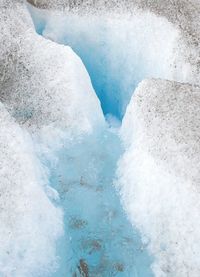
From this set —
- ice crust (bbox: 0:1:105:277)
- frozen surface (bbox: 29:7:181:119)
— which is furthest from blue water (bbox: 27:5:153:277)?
frozen surface (bbox: 29:7:181:119)

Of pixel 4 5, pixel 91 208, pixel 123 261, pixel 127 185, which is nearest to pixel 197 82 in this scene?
pixel 127 185

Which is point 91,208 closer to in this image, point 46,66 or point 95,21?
point 46,66

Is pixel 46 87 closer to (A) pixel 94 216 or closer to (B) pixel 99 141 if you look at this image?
(B) pixel 99 141

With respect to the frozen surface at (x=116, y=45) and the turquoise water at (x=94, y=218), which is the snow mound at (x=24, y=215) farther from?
the frozen surface at (x=116, y=45)

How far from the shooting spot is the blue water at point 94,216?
1020cm

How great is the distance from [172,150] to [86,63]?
18.4ft

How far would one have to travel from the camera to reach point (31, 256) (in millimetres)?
9859

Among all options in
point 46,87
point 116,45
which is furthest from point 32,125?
point 116,45

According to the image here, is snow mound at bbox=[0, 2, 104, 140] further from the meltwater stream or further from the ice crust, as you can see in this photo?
the meltwater stream

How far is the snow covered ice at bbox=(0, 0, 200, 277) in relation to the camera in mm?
10203

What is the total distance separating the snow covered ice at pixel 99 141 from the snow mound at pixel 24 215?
1.0 inches

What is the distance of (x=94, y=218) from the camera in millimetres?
11039

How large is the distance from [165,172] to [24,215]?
345 cm

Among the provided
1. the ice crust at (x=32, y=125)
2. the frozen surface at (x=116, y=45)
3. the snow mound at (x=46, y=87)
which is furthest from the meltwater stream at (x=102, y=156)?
the snow mound at (x=46, y=87)
